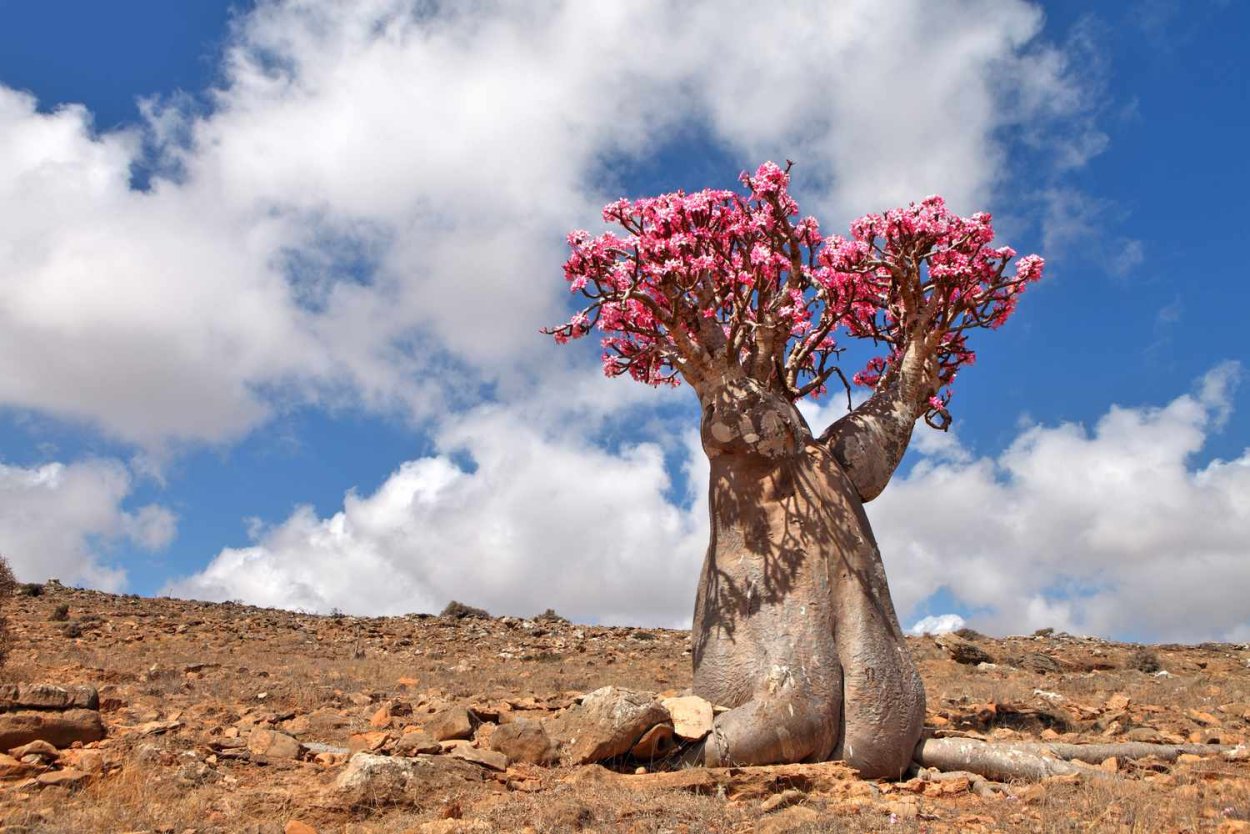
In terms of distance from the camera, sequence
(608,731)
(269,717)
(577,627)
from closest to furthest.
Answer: (608,731)
(269,717)
(577,627)

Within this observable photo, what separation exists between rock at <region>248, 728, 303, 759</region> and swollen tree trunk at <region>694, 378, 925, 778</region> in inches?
142

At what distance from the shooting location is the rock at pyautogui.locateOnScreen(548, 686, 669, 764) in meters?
7.85

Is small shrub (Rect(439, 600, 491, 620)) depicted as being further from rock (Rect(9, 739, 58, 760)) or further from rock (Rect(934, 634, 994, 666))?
rock (Rect(9, 739, 58, 760))

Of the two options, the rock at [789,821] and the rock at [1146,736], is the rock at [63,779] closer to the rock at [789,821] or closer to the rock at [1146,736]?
the rock at [789,821]

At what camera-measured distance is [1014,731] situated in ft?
36.3

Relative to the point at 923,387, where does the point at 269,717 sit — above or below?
below

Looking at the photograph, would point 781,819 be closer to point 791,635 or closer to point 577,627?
point 791,635

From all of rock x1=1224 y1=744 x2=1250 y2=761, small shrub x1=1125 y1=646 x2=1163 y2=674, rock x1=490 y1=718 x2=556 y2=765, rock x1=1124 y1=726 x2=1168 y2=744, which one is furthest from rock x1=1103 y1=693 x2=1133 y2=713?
rock x1=490 y1=718 x2=556 y2=765

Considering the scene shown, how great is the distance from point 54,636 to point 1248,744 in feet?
66.3

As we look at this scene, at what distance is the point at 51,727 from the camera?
25.6 feet

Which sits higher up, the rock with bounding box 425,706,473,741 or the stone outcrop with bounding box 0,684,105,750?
the rock with bounding box 425,706,473,741

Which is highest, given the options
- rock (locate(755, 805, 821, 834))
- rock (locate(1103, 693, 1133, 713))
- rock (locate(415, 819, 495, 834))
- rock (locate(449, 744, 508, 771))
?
rock (locate(1103, 693, 1133, 713))

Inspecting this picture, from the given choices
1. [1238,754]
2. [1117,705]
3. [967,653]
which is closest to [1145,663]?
[967,653]

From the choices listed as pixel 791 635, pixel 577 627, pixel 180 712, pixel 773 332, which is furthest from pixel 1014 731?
pixel 577 627
